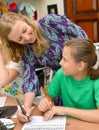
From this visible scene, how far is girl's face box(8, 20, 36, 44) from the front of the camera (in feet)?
4.78

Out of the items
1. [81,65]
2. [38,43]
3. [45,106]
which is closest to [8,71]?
[38,43]

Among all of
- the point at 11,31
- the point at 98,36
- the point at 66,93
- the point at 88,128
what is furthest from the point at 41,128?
the point at 98,36

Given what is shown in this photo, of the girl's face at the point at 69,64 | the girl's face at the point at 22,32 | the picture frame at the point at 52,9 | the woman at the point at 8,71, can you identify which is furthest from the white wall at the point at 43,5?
the girl's face at the point at 69,64

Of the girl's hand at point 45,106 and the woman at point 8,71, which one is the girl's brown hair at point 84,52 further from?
the woman at point 8,71

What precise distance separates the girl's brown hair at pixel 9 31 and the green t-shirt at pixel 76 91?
0.67ft

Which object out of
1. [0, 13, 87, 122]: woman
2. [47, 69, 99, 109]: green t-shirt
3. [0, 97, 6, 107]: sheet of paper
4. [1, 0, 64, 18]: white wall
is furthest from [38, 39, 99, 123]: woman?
[1, 0, 64, 18]: white wall

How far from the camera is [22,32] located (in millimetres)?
1457

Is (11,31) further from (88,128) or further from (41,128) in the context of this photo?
(88,128)

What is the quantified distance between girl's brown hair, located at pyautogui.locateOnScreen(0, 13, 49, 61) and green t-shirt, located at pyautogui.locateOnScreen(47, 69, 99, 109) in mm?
206

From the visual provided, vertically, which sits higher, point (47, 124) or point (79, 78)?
point (79, 78)

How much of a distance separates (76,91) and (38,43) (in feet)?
1.22

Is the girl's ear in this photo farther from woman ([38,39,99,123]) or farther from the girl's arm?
the girl's arm

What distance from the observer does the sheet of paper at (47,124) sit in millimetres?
1256

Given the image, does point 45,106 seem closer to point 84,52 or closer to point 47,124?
point 47,124
